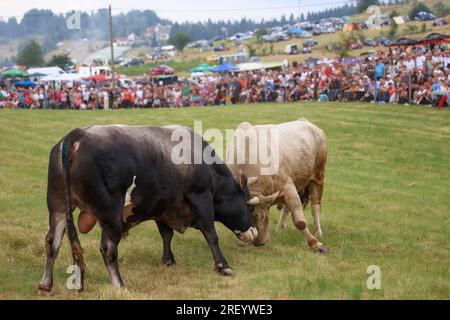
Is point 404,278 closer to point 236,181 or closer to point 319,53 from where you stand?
point 236,181

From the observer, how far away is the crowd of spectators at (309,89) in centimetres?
2489

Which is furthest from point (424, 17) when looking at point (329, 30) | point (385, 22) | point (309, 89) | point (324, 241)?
point (324, 241)

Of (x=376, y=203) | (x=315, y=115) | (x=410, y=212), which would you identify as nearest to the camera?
(x=410, y=212)

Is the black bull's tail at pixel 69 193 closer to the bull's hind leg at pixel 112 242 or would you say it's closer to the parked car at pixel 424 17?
the bull's hind leg at pixel 112 242

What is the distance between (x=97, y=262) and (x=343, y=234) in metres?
3.86

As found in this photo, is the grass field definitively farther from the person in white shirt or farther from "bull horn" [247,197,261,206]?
the person in white shirt

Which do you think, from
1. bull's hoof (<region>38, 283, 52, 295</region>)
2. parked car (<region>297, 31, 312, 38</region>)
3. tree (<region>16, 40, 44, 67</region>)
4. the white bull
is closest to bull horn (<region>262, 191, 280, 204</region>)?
the white bull

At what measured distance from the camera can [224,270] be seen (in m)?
7.58

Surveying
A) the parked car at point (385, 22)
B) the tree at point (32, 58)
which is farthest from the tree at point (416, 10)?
the tree at point (32, 58)

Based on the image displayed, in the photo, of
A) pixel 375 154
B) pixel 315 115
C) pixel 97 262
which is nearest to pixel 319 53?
pixel 315 115

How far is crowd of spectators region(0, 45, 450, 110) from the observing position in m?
24.9

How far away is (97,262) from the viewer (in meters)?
7.93

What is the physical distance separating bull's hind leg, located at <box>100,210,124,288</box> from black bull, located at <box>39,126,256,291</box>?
0.03ft

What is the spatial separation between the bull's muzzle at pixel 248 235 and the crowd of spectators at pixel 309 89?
1665cm
